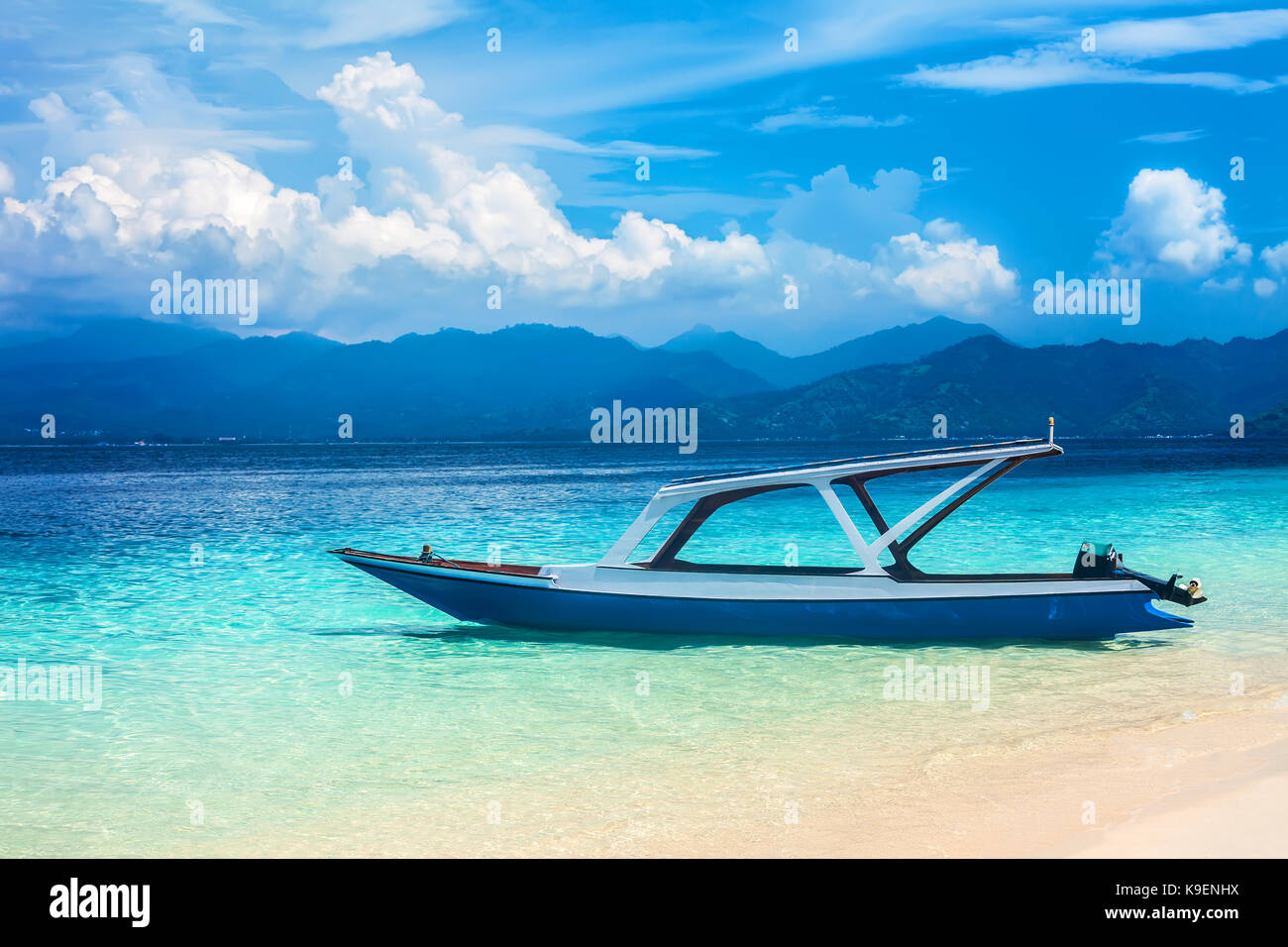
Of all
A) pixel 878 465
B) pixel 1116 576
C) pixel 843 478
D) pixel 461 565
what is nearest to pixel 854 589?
pixel 843 478

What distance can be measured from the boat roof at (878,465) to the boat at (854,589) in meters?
0.02

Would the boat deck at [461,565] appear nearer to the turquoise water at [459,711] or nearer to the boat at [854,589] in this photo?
the boat at [854,589]

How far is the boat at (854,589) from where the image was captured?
47.2 ft

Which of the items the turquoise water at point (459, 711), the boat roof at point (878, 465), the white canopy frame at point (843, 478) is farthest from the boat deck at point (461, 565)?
the boat roof at point (878, 465)

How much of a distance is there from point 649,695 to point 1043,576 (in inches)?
240

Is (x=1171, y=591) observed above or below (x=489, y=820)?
above

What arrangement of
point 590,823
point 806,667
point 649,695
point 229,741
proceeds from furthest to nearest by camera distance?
1. point 806,667
2. point 649,695
3. point 229,741
4. point 590,823

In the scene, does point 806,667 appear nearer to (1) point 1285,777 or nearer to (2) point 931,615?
(2) point 931,615

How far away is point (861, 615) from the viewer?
47.8ft

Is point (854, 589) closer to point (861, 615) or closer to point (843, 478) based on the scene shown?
point (861, 615)
